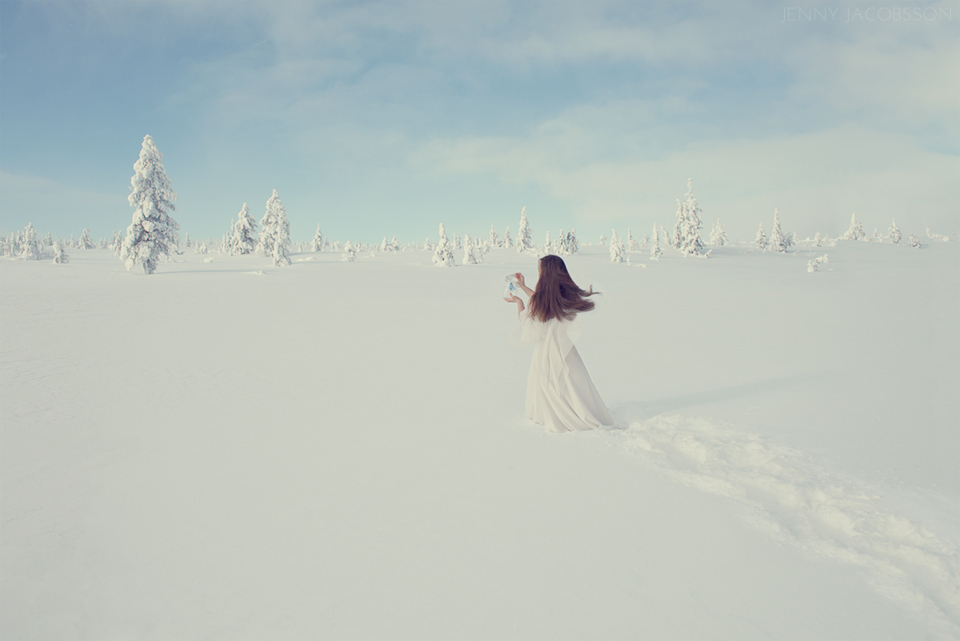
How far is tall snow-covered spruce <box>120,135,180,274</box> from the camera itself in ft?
94.1

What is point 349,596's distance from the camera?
2824 mm

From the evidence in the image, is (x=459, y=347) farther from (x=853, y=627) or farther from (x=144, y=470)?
(x=853, y=627)

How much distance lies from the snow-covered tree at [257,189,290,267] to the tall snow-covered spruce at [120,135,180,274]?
984 cm

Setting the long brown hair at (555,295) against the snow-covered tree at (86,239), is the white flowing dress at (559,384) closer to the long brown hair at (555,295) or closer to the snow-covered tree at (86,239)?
the long brown hair at (555,295)

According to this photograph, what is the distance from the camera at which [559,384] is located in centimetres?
586

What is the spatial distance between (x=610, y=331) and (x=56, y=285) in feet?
80.8

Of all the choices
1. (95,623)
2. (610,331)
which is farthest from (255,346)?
(610,331)

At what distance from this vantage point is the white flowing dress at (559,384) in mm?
5820

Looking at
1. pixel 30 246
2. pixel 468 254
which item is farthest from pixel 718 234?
pixel 30 246

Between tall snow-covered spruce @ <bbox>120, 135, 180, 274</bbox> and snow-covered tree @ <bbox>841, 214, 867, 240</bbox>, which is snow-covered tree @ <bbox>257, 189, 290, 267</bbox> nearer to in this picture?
tall snow-covered spruce @ <bbox>120, 135, 180, 274</bbox>

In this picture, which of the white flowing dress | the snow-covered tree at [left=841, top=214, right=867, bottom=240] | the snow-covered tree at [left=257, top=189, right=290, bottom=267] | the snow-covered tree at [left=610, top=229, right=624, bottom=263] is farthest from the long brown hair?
the snow-covered tree at [left=841, top=214, right=867, bottom=240]

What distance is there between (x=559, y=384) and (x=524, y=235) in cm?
7322

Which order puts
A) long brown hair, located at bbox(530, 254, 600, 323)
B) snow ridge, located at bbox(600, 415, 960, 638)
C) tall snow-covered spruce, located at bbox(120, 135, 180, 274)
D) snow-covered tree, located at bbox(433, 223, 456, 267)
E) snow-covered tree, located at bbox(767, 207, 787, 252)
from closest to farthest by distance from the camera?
snow ridge, located at bbox(600, 415, 960, 638) → long brown hair, located at bbox(530, 254, 600, 323) → tall snow-covered spruce, located at bbox(120, 135, 180, 274) → snow-covered tree, located at bbox(433, 223, 456, 267) → snow-covered tree, located at bbox(767, 207, 787, 252)

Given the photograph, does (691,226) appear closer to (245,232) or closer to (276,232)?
(276,232)
